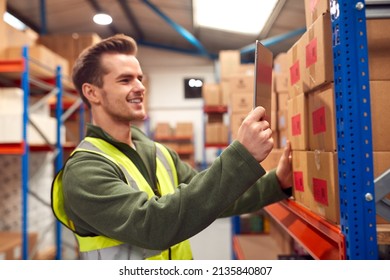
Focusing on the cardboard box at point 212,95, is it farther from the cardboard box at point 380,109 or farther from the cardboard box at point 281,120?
the cardboard box at point 380,109

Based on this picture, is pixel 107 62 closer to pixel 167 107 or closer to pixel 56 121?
pixel 56 121

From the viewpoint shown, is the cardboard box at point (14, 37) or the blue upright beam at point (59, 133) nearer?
the cardboard box at point (14, 37)

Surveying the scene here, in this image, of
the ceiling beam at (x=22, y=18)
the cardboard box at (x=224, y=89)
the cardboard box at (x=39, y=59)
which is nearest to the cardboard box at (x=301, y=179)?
the cardboard box at (x=39, y=59)

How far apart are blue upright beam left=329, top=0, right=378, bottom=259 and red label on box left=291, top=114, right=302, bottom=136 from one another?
464mm

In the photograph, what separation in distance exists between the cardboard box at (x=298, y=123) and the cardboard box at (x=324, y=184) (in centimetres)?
8

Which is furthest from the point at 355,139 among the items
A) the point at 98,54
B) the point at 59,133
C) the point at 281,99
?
the point at 59,133

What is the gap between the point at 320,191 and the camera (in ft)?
4.25

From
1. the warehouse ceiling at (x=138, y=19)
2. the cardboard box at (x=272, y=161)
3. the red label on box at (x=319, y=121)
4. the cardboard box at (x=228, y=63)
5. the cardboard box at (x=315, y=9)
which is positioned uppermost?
the warehouse ceiling at (x=138, y=19)

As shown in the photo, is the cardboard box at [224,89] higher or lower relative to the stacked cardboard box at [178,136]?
higher

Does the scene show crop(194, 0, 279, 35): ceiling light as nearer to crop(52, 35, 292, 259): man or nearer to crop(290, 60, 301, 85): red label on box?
crop(290, 60, 301, 85): red label on box

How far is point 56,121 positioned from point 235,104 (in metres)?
2.21

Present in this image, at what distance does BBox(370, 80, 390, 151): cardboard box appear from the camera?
113 cm

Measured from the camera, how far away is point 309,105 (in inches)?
55.7

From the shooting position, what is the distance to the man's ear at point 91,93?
1574 mm
